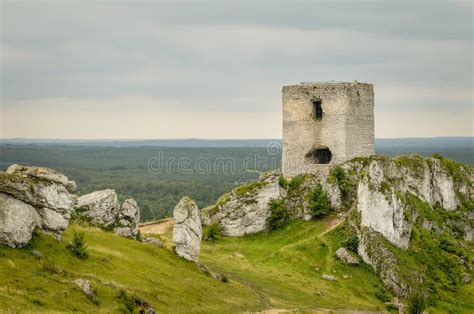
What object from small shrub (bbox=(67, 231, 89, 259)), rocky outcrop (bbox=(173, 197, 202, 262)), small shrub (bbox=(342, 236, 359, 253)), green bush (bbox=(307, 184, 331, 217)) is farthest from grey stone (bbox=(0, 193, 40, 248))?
green bush (bbox=(307, 184, 331, 217))

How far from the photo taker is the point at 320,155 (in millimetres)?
50000

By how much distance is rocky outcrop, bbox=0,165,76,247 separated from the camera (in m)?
25.6

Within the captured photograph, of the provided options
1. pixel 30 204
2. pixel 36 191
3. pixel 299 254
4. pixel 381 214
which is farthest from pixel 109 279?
pixel 381 214

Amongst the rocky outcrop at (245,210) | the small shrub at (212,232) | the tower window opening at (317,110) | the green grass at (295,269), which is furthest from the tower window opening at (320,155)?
the small shrub at (212,232)

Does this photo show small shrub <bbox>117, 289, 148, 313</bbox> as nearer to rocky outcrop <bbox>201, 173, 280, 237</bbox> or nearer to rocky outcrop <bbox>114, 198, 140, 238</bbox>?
rocky outcrop <bbox>114, 198, 140, 238</bbox>

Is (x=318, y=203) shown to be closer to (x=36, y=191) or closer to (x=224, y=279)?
(x=224, y=279)

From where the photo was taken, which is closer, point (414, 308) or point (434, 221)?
point (414, 308)

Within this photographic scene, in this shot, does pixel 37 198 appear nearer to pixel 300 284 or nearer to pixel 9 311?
pixel 9 311

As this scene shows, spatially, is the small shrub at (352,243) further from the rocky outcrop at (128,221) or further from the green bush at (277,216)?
the rocky outcrop at (128,221)

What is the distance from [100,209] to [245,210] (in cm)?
1346

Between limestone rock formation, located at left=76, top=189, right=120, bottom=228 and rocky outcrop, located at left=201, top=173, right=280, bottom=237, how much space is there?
12.2m

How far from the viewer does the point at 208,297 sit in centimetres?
2830

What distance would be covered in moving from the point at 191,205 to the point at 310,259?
27.8ft

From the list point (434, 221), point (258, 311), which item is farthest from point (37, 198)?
point (434, 221)
